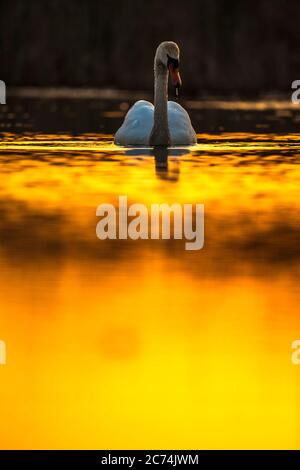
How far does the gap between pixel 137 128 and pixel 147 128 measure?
0.37 ft

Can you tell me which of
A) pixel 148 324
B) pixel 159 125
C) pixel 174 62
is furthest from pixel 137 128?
pixel 148 324

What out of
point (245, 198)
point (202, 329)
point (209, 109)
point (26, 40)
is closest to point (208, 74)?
point (26, 40)

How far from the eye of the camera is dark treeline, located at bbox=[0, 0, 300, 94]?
2087 inches

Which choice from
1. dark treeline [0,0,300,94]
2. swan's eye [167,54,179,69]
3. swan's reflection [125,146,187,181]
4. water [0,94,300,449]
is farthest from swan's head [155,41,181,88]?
dark treeline [0,0,300,94]

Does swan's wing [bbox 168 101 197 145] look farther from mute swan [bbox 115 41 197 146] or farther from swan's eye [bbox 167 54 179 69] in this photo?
swan's eye [bbox 167 54 179 69]

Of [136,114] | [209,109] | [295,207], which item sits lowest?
[295,207]

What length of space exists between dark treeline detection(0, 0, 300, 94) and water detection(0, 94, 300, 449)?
38816mm

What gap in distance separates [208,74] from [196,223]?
41920 mm

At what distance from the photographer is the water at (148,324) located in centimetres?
580

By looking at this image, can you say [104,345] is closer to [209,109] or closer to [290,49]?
[209,109]

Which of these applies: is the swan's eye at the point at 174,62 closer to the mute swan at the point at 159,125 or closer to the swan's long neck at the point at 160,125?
the mute swan at the point at 159,125

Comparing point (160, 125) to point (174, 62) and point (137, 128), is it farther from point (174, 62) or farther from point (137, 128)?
point (174, 62)

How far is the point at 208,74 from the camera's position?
171ft

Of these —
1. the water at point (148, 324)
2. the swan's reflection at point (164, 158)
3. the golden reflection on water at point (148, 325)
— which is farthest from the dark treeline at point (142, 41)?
the golden reflection on water at point (148, 325)
